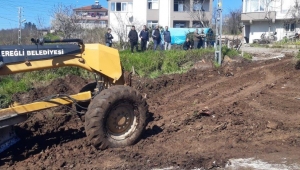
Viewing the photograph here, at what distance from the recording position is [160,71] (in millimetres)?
16625

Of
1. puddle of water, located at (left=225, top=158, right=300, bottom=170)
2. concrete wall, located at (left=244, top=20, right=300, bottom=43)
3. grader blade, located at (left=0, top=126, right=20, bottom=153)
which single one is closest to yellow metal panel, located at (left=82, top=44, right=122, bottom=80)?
grader blade, located at (left=0, top=126, right=20, bottom=153)

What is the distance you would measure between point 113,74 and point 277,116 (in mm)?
4212

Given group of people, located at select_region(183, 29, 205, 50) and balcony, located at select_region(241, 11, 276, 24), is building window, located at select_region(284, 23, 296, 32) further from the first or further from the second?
group of people, located at select_region(183, 29, 205, 50)

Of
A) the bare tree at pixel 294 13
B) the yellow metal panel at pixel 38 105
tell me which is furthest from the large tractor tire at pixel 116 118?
the bare tree at pixel 294 13

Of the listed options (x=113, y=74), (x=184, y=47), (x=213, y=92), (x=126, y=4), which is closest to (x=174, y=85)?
(x=213, y=92)

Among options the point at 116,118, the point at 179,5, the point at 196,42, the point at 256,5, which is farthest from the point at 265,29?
the point at 116,118

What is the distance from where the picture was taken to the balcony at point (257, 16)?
50969 mm

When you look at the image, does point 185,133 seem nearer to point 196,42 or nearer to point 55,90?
point 55,90

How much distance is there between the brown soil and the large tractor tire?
0.20 m

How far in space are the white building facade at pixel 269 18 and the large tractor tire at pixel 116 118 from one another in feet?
143

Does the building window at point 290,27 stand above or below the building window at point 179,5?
below

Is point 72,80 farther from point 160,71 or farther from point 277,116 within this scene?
point 277,116

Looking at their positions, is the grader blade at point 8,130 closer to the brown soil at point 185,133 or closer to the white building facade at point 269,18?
the brown soil at point 185,133

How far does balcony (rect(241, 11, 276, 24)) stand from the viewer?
167 feet
